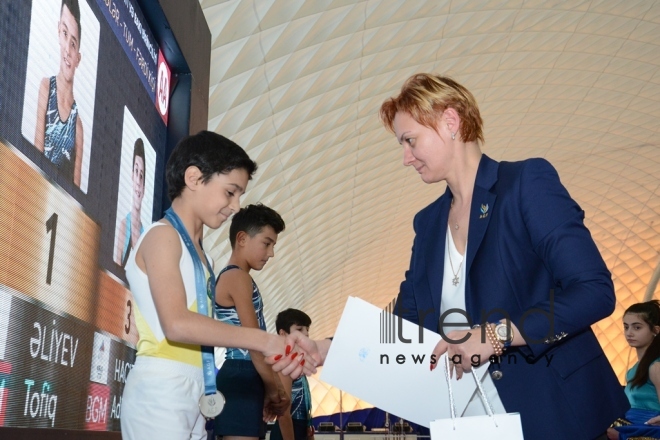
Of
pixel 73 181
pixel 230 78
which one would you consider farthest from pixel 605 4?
pixel 73 181

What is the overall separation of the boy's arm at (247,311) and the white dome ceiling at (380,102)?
37.1 feet

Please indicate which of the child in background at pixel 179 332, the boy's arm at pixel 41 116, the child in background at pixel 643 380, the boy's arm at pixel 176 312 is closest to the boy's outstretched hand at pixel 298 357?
the child in background at pixel 179 332

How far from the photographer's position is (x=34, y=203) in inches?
115

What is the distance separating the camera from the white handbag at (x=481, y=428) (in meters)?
2.13

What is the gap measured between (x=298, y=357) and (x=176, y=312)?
548 mm

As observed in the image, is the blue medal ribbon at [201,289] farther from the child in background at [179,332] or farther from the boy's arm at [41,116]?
the boy's arm at [41,116]

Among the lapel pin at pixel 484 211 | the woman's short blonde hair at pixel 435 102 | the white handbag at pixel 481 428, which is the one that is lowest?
the white handbag at pixel 481 428

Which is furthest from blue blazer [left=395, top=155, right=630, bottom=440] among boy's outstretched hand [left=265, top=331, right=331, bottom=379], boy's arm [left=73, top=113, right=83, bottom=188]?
boy's arm [left=73, top=113, right=83, bottom=188]

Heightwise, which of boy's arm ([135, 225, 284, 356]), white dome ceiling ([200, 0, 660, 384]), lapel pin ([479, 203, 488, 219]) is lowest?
boy's arm ([135, 225, 284, 356])

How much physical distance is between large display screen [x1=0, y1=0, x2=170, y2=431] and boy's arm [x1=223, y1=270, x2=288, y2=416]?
1.87ft

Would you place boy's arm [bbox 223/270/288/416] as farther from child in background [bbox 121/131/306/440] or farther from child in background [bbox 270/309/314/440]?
child in background [bbox 270/309/314/440]

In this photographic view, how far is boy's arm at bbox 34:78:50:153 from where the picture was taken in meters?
3.00

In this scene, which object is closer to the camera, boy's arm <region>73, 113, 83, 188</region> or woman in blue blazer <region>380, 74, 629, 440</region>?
woman in blue blazer <region>380, 74, 629, 440</region>

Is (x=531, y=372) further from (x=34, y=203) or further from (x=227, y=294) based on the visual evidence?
(x=227, y=294)
